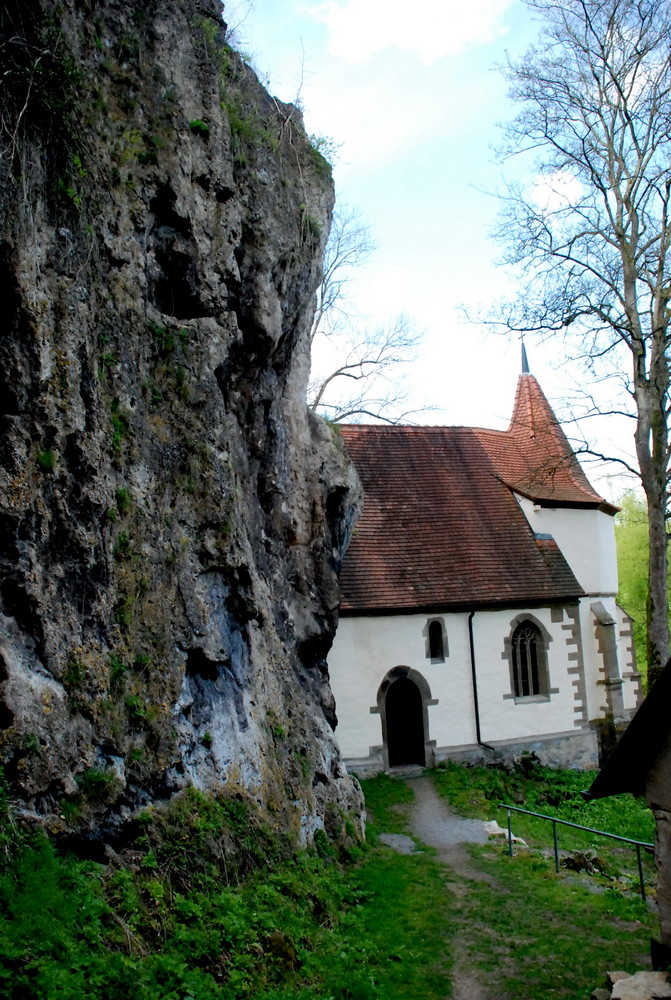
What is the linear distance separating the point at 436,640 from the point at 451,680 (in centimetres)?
101

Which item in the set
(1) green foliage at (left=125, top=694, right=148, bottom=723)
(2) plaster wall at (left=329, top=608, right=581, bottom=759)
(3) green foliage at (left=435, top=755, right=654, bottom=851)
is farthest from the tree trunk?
(1) green foliage at (left=125, top=694, right=148, bottom=723)

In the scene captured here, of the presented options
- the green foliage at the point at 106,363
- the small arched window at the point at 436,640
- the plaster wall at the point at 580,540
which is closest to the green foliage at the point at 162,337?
the green foliage at the point at 106,363

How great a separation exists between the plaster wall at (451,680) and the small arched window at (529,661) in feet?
0.69

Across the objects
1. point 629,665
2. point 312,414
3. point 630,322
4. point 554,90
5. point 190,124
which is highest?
point 554,90

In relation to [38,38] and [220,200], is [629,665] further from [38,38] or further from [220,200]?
[38,38]

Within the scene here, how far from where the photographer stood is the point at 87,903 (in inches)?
218

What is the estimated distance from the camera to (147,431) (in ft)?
27.1

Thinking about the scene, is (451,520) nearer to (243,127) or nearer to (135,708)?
(243,127)

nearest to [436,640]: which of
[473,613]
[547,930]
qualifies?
[473,613]

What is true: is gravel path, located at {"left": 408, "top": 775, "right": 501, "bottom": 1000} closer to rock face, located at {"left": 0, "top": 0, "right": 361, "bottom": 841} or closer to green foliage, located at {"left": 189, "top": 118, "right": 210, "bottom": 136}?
rock face, located at {"left": 0, "top": 0, "right": 361, "bottom": 841}

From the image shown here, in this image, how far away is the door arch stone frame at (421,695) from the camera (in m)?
17.0

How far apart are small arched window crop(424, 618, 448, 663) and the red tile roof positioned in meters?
0.52

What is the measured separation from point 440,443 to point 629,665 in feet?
26.3

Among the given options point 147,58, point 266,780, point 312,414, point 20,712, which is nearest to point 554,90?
point 312,414
